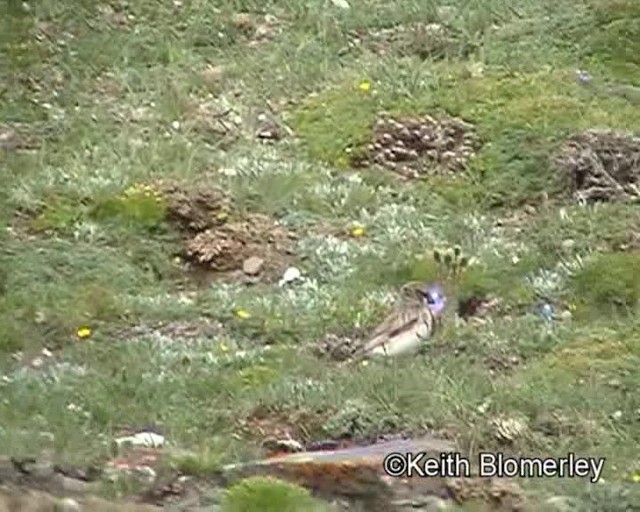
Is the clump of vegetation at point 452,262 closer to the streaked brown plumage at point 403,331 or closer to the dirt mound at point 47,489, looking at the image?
the streaked brown plumage at point 403,331

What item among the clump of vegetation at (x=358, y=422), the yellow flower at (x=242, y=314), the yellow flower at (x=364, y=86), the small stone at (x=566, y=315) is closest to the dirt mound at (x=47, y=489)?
the clump of vegetation at (x=358, y=422)

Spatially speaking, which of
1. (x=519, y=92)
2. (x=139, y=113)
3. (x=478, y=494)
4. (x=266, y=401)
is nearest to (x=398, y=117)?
(x=519, y=92)

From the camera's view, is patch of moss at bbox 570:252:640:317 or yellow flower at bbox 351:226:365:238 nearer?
patch of moss at bbox 570:252:640:317

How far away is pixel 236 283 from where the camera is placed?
755cm

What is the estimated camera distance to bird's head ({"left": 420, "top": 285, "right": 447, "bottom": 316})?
6.79 meters

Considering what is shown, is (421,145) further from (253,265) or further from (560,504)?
(560,504)

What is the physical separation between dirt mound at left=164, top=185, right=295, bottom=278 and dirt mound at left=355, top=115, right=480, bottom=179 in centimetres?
96

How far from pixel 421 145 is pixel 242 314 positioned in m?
2.26

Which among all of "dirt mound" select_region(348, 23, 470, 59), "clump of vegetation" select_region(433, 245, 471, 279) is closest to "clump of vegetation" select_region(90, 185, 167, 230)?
"clump of vegetation" select_region(433, 245, 471, 279)

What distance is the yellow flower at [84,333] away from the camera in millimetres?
6821

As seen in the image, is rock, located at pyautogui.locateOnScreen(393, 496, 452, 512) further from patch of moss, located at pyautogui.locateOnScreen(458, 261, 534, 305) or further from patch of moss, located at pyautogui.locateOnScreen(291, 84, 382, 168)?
patch of moss, located at pyautogui.locateOnScreen(291, 84, 382, 168)

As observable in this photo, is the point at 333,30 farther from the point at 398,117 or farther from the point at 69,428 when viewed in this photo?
the point at 69,428

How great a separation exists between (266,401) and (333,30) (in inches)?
196

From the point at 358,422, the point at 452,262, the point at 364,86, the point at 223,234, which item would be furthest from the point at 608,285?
the point at 364,86
